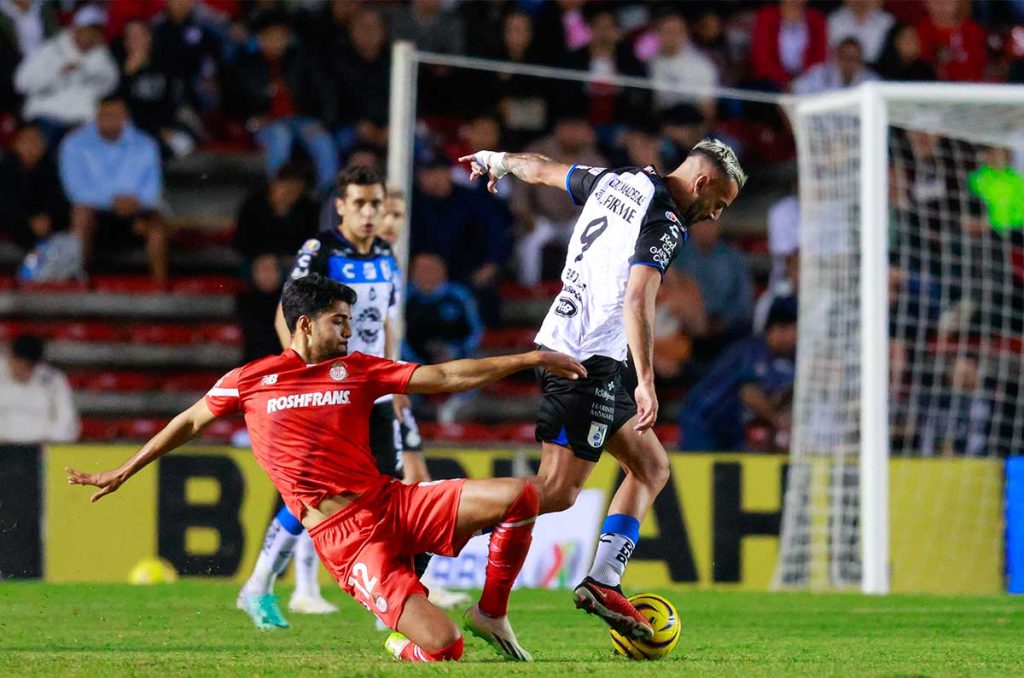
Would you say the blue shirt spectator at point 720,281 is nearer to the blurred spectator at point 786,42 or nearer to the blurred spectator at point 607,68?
the blurred spectator at point 607,68

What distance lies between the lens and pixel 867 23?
58.3 feet

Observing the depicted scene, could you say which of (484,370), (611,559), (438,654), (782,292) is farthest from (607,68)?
(438,654)

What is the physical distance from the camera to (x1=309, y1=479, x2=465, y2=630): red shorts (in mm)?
6316

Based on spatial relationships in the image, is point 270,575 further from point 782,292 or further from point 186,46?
point 186,46

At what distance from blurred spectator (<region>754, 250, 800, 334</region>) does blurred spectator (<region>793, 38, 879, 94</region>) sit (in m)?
2.34

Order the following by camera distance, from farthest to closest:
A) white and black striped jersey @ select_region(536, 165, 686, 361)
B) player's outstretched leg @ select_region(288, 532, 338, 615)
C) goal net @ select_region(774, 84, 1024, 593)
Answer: goal net @ select_region(774, 84, 1024, 593), player's outstretched leg @ select_region(288, 532, 338, 615), white and black striped jersey @ select_region(536, 165, 686, 361)

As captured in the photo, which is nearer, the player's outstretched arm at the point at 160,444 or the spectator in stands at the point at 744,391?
the player's outstretched arm at the point at 160,444

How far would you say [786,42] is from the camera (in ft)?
57.0

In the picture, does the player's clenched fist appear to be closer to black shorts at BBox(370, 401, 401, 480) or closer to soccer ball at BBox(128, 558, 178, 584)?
black shorts at BBox(370, 401, 401, 480)

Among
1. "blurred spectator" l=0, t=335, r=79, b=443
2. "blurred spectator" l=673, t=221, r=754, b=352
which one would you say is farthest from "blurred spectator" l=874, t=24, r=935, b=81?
"blurred spectator" l=0, t=335, r=79, b=443

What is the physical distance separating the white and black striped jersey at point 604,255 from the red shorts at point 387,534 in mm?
914

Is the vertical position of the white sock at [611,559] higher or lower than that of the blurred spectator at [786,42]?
lower

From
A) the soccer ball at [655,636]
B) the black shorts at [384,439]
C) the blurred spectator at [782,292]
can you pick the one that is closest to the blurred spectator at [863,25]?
the blurred spectator at [782,292]

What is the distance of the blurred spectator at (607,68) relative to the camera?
16781 millimetres
